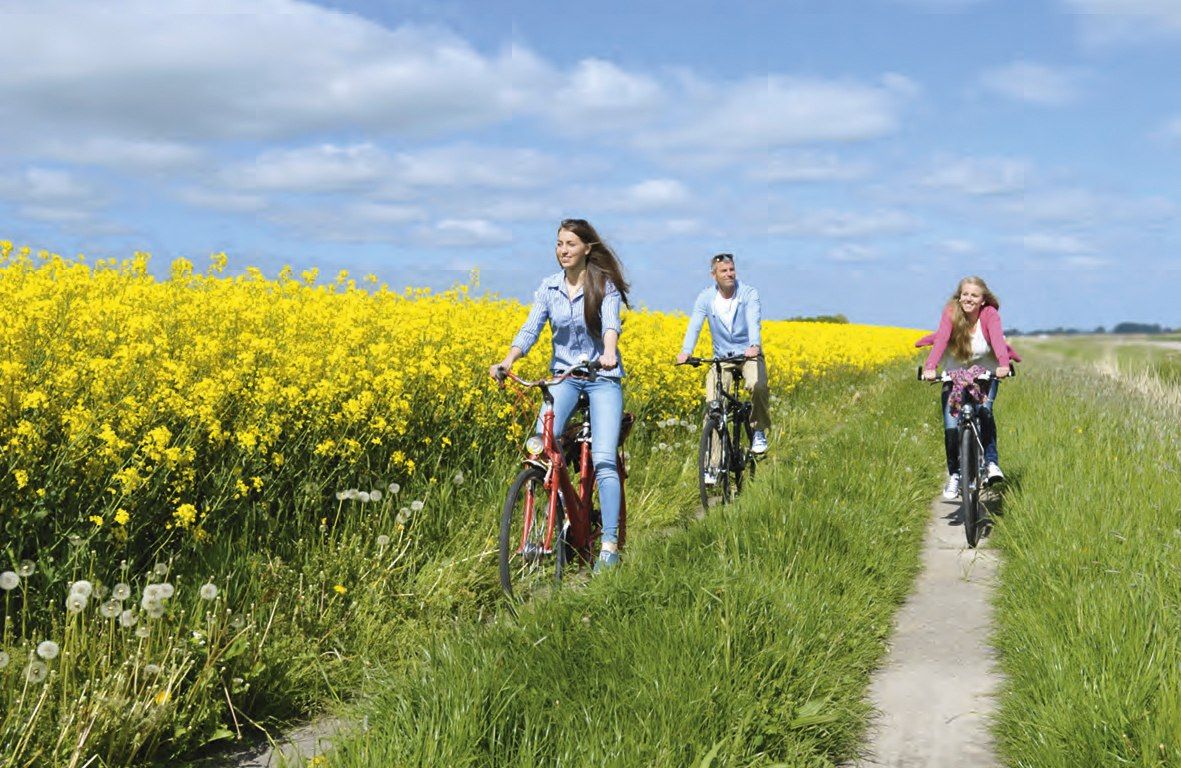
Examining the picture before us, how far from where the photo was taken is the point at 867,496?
23.1ft

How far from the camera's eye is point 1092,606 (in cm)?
444

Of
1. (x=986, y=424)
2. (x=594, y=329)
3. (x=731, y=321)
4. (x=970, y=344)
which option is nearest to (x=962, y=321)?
(x=970, y=344)

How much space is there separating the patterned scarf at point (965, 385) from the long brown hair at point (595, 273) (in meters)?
3.05

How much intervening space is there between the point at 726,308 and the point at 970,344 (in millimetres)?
1870

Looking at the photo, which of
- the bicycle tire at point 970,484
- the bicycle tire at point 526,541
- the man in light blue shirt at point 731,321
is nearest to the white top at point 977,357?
the bicycle tire at point 970,484

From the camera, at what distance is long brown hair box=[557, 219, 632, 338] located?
5.45 metres

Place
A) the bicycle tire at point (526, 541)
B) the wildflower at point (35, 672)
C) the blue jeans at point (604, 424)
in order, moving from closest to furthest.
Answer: the wildflower at point (35, 672), the bicycle tire at point (526, 541), the blue jeans at point (604, 424)

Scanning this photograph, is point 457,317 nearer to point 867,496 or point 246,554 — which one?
point 867,496

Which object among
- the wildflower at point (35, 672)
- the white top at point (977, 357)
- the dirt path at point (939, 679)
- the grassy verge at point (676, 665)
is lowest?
the dirt path at point (939, 679)

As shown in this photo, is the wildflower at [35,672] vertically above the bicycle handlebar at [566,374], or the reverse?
the bicycle handlebar at [566,374]

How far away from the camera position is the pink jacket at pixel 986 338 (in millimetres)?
7258

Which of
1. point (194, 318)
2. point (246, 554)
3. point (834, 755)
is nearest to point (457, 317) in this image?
point (194, 318)

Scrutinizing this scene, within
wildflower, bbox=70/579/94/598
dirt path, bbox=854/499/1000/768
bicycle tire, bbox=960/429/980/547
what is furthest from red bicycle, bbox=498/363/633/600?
bicycle tire, bbox=960/429/980/547

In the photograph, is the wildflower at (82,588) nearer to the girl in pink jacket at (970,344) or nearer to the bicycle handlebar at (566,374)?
the bicycle handlebar at (566,374)
